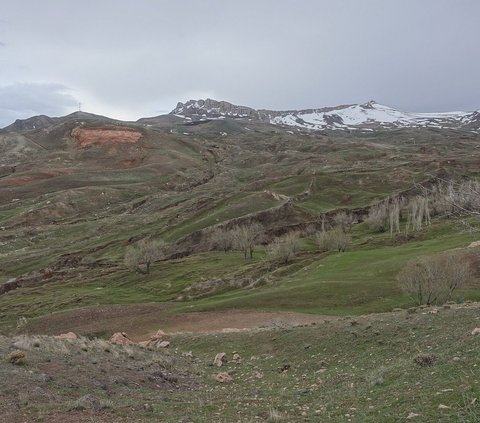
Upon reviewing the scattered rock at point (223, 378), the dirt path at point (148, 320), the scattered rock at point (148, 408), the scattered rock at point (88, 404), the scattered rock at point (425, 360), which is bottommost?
the dirt path at point (148, 320)

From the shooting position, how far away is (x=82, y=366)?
19.7 meters

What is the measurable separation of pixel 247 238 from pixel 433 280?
152 feet

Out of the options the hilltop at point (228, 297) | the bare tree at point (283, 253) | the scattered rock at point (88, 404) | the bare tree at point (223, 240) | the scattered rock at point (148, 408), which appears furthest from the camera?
the bare tree at point (223, 240)

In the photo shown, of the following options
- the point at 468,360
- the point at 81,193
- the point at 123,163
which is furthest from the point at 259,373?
the point at 123,163

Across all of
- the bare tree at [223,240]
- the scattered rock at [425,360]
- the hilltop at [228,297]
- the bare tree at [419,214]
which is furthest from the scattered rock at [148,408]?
the bare tree at [419,214]

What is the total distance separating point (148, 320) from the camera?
158ft

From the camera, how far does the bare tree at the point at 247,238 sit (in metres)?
81.9

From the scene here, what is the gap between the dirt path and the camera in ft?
138

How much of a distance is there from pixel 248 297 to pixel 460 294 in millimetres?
19712

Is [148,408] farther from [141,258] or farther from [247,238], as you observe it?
[247,238]

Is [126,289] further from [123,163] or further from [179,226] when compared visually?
[123,163]

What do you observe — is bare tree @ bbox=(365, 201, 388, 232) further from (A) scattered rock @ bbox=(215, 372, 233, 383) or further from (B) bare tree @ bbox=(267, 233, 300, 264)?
(A) scattered rock @ bbox=(215, 372, 233, 383)

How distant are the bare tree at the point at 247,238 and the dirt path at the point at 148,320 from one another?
2830 centimetres

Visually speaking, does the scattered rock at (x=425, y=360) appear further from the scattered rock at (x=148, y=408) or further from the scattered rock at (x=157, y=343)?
the scattered rock at (x=157, y=343)
